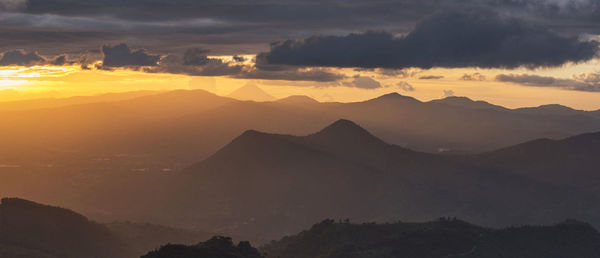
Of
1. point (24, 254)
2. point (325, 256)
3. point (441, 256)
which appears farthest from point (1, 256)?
point (441, 256)

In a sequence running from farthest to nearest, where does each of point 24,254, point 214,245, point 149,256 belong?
point 24,254
point 214,245
point 149,256

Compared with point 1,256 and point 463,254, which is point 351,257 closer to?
point 463,254

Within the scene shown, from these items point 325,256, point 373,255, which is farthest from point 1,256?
point 373,255

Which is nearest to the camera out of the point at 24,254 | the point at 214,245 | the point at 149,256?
the point at 149,256

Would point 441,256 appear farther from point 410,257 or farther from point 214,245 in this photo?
point 214,245

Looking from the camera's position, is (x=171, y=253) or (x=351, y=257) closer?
(x=171, y=253)

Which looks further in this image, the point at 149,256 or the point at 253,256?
the point at 253,256
